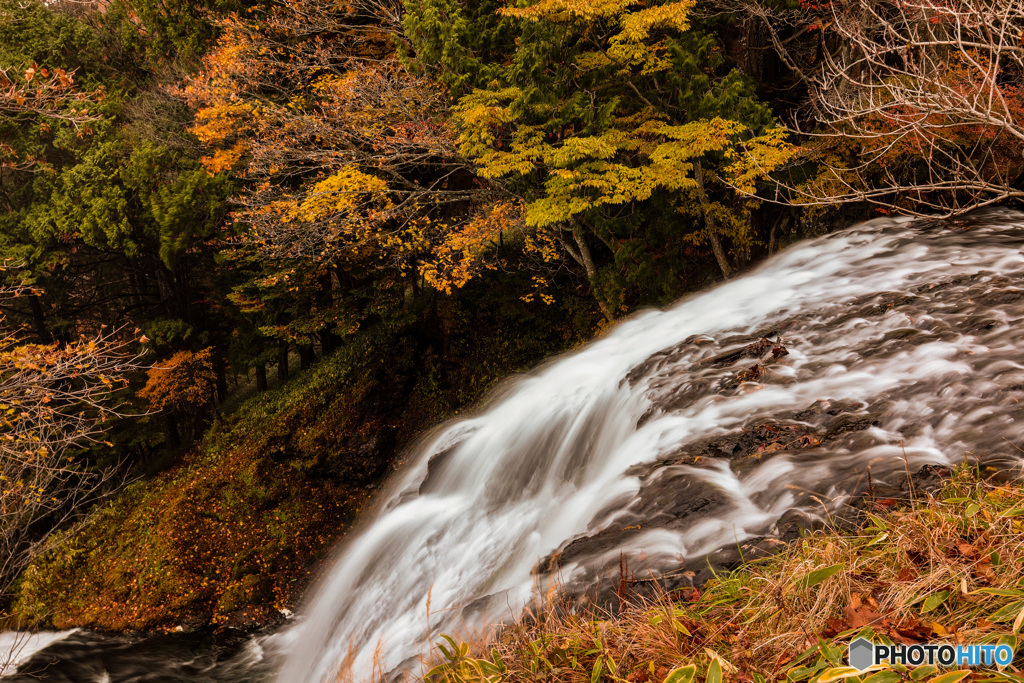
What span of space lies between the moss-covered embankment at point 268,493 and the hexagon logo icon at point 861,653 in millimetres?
8890

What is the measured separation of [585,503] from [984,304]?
383 cm

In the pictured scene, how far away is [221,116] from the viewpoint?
1105 cm

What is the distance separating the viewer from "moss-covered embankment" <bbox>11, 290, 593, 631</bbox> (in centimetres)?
901

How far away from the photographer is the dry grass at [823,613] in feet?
6.60

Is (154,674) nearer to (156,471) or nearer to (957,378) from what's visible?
(156,471)

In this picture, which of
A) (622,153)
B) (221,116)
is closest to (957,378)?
(622,153)

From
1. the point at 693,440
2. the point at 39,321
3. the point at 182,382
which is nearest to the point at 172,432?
the point at 182,382

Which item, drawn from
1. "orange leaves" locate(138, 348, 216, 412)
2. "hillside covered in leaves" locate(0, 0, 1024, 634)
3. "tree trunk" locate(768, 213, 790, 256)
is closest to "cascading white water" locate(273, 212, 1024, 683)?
"tree trunk" locate(768, 213, 790, 256)

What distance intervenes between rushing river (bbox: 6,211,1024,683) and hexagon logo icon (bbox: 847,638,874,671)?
35.9 inches

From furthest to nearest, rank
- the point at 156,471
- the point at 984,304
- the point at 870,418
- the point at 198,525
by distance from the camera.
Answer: the point at 156,471
the point at 198,525
the point at 984,304
the point at 870,418

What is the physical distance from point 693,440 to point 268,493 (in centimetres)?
896

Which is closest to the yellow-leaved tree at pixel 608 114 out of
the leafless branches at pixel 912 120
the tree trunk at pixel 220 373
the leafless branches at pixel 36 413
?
the leafless branches at pixel 912 120

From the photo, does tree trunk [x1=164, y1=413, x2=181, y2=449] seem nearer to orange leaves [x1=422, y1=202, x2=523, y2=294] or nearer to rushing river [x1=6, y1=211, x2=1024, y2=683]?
rushing river [x1=6, y1=211, x2=1024, y2=683]

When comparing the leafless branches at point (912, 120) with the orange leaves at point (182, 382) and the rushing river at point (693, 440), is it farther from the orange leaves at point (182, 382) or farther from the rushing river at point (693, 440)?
the orange leaves at point (182, 382)
